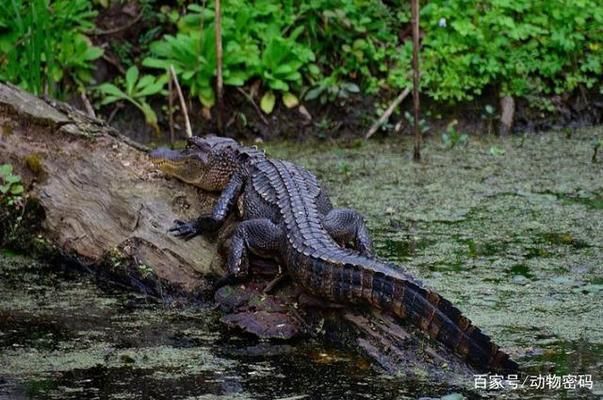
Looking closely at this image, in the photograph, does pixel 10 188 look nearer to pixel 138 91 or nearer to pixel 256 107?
pixel 138 91

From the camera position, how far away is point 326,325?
18.6 feet

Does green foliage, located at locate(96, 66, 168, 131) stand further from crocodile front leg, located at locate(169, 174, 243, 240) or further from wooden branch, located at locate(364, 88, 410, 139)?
crocodile front leg, located at locate(169, 174, 243, 240)

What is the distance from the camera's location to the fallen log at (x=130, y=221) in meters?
5.62

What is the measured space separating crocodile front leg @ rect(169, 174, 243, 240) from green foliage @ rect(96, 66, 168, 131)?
3441 mm

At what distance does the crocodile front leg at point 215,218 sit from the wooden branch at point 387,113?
357cm

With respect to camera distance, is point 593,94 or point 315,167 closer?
point 315,167

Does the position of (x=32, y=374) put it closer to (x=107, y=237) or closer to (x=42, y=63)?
(x=107, y=237)

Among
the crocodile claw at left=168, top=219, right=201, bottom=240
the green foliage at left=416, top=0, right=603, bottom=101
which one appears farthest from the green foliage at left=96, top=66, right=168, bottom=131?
the crocodile claw at left=168, top=219, right=201, bottom=240

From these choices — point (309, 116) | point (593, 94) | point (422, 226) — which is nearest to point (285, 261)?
point (422, 226)

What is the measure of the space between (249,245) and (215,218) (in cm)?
50

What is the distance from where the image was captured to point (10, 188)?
704 centimetres

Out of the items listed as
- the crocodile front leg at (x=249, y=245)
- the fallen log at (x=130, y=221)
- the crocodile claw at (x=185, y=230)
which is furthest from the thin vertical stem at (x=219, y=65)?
the crocodile front leg at (x=249, y=245)

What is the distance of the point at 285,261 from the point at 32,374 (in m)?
1.44

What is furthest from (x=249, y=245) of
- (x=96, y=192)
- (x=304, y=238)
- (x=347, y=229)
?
(x=96, y=192)
